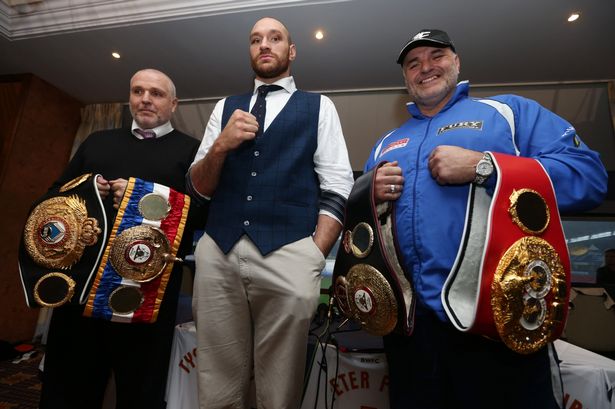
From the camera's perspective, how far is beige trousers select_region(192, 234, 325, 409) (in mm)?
811

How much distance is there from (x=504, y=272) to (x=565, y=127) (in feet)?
1.57

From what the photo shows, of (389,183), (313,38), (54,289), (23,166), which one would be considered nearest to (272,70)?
(389,183)

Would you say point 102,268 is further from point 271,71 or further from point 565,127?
point 565,127

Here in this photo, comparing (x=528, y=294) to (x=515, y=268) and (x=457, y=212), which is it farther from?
(x=457, y=212)

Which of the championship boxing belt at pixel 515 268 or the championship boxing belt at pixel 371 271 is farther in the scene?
the championship boxing belt at pixel 371 271

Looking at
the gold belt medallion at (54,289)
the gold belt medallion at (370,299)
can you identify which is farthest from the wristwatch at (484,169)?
the gold belt medallion at (54,289)

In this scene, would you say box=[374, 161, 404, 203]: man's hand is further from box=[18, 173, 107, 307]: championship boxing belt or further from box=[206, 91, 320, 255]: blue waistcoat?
box=[18, 173, 107, 307]: championship boxing belt

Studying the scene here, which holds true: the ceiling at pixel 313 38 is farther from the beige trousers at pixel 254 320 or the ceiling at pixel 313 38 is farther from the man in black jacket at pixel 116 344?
the beige trousers at pixel 254 320

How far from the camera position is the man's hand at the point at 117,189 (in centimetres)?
110

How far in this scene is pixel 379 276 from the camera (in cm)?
78

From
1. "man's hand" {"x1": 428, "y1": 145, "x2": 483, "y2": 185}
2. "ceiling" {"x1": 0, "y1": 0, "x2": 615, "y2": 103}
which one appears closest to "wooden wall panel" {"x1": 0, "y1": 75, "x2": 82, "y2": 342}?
"ceiling" {"x1": 0, "y1": 0, "x2": 615, "y2": 103}

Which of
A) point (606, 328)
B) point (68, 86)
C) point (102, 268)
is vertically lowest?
point (606, 328)

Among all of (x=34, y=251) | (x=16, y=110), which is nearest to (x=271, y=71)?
(x=34, y=251)

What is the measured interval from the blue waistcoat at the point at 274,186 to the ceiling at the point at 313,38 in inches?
71.7
